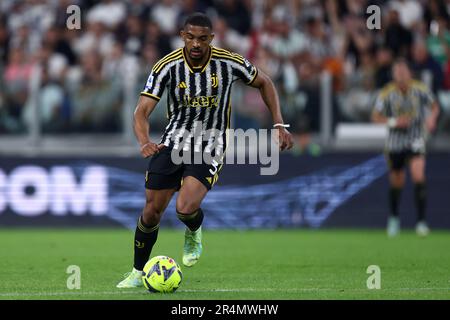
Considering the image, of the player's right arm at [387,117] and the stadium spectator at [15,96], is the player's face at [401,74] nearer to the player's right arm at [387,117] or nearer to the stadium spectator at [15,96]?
the player's right arm at [387,117]

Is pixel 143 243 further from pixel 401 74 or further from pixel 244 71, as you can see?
pixel 401 74

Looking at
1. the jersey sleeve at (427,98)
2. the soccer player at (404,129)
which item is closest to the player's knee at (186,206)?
the soccer player at (404,129)

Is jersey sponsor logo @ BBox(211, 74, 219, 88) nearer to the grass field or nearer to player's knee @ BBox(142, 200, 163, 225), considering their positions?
player's knee @ BBox(142, 200, 163, 225)

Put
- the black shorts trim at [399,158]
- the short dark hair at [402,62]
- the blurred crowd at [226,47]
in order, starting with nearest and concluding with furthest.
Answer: the short dark hair at [402,62] < the black shorts trim at [399,158] < the blurred crowd at [226,47]

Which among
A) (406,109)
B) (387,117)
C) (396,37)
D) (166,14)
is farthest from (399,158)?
(166,14)

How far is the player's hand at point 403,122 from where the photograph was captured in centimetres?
1739

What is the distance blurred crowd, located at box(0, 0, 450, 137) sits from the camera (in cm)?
1806

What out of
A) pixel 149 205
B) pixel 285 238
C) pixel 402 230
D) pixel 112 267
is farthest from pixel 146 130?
pixel 402 230

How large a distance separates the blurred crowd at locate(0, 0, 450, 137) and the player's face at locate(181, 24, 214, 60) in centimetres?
837

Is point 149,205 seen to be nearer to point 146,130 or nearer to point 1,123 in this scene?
point 146,130

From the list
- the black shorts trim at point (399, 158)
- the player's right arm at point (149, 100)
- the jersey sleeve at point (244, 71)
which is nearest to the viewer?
the player's right arm at point (149, 100)

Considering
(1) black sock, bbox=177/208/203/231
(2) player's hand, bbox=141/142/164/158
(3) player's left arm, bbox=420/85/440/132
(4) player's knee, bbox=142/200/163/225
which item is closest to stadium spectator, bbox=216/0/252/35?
(3) player's left arm, bbox=420/85/440/132

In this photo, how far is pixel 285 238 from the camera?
53.8 ft
